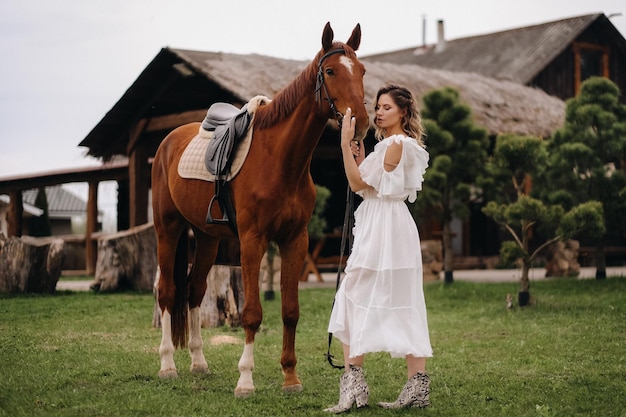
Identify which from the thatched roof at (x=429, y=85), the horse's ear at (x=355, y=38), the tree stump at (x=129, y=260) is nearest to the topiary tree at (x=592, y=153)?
the thatched roof at (x=429, y=85)

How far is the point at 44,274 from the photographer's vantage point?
1170 centimetres

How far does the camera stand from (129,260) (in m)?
12.5

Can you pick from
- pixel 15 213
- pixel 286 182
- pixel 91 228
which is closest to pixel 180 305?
pixel 286 182

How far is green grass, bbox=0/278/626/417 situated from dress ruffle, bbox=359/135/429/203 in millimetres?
→ 1248

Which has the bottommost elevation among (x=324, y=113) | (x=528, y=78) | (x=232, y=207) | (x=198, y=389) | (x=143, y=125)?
(x=198, y=389)

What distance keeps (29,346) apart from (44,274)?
196 inches

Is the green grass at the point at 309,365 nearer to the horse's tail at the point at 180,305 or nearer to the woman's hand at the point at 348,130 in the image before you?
the horse's tail at the point at 180,305

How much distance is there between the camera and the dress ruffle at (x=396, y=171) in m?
4.51

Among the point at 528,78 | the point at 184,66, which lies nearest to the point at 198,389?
the point at 184,66

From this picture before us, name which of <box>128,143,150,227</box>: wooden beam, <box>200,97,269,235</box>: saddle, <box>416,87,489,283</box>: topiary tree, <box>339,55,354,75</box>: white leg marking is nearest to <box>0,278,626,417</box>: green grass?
<box>200,97,269,235</box>: saddle

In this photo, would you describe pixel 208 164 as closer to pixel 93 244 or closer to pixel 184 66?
pixel 184 66

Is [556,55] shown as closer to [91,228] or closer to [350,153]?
[91,228]

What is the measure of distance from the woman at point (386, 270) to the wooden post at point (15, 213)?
532 inches

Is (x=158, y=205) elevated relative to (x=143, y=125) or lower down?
lower down
